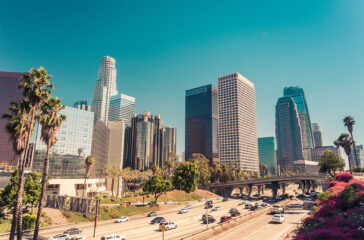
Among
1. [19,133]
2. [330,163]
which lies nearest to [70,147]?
[19,133]

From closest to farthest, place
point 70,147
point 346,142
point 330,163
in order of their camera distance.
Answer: point 346,142, point 330,163, point 70,147

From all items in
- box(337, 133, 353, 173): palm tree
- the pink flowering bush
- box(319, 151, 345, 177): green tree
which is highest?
box(337, 133, 353, 173): palm tree

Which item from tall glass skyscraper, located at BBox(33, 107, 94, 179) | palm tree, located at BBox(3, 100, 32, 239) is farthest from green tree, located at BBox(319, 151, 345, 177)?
palm tree, located at BBox(3, 100, 32, 239)

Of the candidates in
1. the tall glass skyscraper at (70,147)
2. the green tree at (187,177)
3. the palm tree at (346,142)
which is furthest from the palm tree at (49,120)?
the palm tree at (346,142)

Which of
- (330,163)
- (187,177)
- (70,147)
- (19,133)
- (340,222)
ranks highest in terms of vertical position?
(70,147)

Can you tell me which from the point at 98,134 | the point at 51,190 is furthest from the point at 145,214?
the point at 98,134

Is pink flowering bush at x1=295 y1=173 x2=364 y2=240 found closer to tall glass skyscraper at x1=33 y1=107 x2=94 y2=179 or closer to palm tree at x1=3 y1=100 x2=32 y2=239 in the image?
palm tree at x1=3 y1=100 x2=32 y2=239

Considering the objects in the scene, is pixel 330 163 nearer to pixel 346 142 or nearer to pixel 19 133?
pixel 346 142
